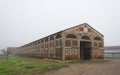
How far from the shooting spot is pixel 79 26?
113ft

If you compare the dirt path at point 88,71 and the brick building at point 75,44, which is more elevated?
the brick building at point 75,44

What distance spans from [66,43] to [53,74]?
1611 cm

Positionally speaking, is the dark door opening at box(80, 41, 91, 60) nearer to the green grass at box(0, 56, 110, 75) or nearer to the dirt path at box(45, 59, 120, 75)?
the green grass at box(0, 56, 110, 75)

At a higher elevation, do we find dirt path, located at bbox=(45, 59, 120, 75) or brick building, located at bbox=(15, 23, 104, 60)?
brick building, located at bbox=(15, 23, 104, 60)

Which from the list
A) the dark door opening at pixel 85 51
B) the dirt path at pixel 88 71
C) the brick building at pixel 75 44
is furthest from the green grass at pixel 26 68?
the dark door opening at pixel 85 51

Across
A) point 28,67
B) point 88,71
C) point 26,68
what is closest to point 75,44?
point 28,67

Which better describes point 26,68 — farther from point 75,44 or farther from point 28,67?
point 75,44

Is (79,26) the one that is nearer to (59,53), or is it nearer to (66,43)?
(66,43)

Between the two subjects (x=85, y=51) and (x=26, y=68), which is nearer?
(x=26, y=68)

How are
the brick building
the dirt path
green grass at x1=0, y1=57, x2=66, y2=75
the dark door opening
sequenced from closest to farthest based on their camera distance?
the dirt path → green grass at x1=0, y1=57, x2=66, y2=75 → the brick building → the dark door opening

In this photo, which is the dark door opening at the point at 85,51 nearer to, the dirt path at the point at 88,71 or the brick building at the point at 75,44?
the brick building at the point at 75,44

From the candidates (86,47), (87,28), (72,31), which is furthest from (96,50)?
(72,31)

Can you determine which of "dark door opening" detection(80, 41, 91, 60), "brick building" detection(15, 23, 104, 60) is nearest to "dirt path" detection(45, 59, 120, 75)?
"brick building" detection(15, 23, 104, 60)

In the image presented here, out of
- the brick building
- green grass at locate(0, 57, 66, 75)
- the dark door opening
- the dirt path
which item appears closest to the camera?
the dirt path
